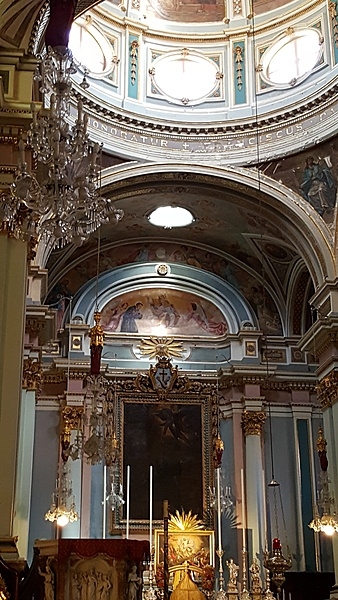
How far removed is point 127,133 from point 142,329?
4.05 m

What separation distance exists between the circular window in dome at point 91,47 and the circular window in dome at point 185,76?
791 millimetres

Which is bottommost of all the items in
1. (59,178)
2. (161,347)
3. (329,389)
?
(59,178)

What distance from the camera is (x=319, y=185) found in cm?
1248

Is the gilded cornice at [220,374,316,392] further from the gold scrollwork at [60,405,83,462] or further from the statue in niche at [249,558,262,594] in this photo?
the statue in niche at [249,558,262,594]

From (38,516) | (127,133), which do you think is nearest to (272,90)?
(127,133)

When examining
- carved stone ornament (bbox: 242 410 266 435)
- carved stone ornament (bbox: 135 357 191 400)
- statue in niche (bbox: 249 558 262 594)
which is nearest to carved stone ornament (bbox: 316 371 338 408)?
carved stone ornament (bbox: 242 410 266 435)

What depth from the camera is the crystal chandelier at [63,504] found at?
12.3 metres

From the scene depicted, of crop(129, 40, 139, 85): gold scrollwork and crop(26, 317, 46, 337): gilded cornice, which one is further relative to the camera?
crop(129, 40, 139, 85): gold scrollwork

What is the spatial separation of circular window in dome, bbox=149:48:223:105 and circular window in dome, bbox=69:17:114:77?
79 cm

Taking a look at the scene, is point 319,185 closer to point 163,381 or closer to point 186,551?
point 163,381

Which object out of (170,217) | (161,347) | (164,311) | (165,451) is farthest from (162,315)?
(165,451)

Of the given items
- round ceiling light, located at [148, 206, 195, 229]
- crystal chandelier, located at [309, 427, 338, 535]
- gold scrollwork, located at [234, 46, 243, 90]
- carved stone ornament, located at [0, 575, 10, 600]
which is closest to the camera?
carved stone ornament, located at [0, 575, 10, 600]

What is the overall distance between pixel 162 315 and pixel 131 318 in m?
0.59

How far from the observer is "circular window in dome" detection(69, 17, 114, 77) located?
42.0 ft
